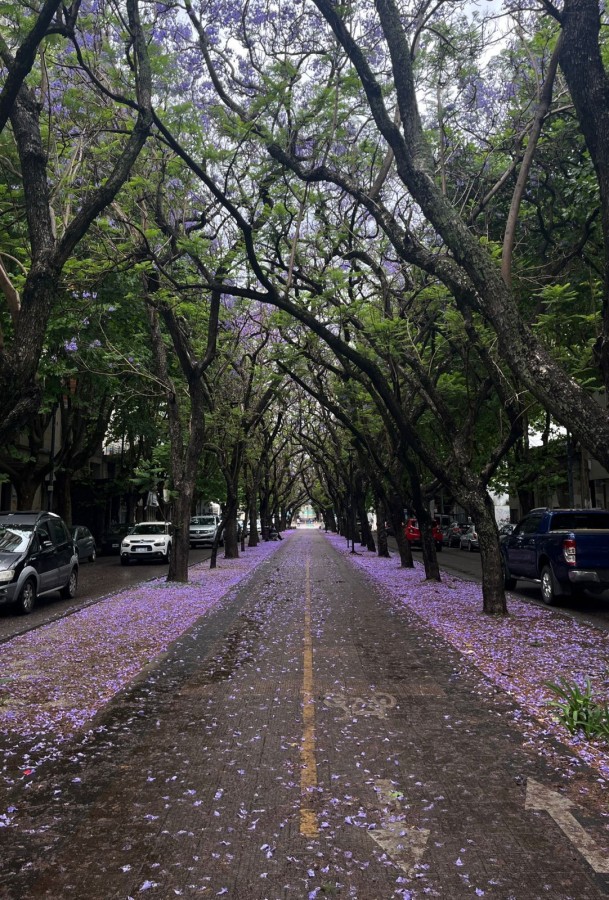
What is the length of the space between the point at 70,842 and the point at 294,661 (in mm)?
4929

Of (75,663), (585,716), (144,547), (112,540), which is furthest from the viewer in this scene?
(112,540)

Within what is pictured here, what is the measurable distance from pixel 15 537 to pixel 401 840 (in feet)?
37.7

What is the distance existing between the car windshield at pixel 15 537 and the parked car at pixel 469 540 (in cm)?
2817

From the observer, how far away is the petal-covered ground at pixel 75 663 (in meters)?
5.79

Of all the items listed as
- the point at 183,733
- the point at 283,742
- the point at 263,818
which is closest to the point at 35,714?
the point at 183,733

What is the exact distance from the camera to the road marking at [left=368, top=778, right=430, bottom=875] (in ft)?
11.8

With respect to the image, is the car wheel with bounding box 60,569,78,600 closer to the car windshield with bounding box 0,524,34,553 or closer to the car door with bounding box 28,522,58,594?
the car door with bounding box 28,522,58,594

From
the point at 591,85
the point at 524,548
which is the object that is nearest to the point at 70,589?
the point at 524,548

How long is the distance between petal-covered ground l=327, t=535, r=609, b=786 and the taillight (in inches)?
40.0

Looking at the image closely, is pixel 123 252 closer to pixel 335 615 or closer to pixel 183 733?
pixel 335 615

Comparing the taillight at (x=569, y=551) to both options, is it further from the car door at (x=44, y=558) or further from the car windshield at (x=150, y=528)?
the car windshield at (x=150, y=528)

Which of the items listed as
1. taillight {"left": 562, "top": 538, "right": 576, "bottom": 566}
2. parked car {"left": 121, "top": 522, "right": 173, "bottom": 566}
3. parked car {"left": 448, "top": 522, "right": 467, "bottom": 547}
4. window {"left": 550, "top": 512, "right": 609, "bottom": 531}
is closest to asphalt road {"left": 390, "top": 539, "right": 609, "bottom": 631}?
taillight {"left": 562, "top": 538, "right": 576, "bottom": 566}

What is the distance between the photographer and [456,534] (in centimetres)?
4278

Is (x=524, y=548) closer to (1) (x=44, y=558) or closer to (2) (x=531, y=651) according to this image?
(2) (x=531, y=651)
